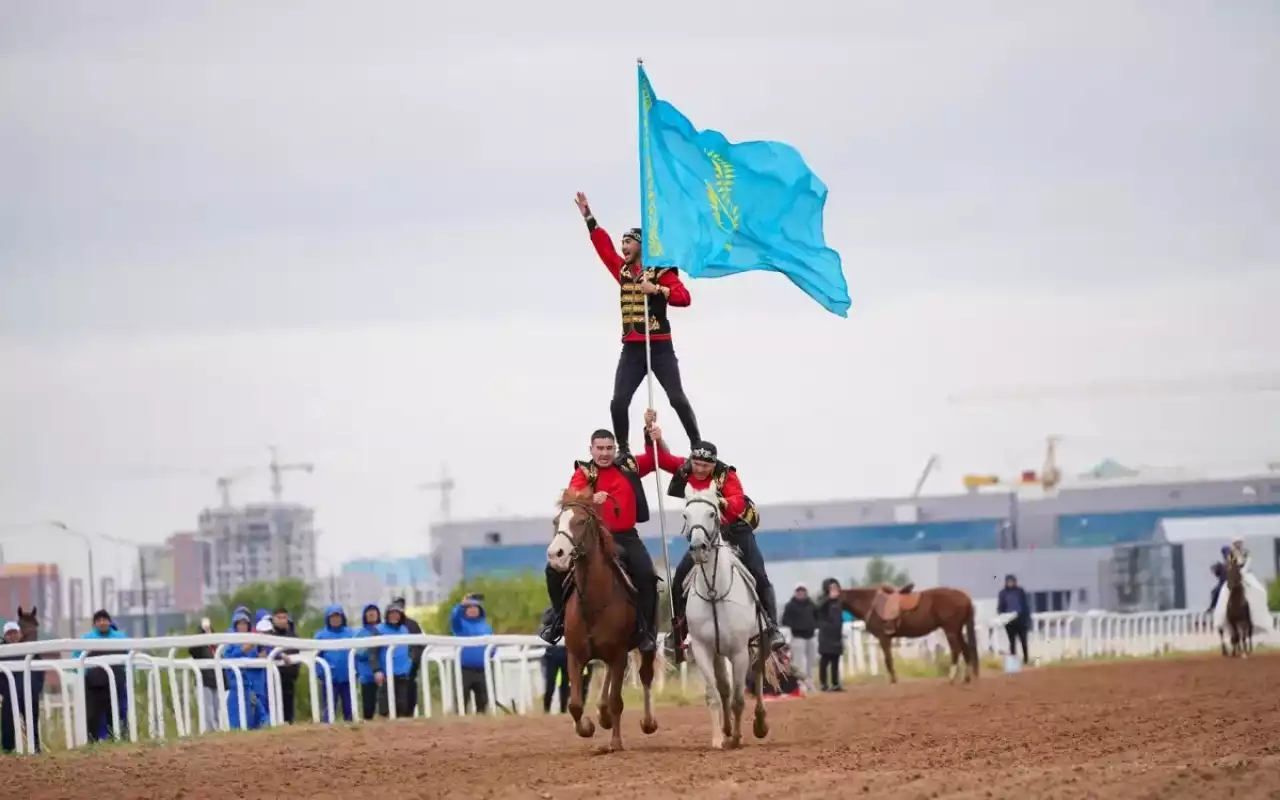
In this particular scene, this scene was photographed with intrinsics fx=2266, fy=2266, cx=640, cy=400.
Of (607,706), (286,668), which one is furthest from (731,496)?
(286,668)

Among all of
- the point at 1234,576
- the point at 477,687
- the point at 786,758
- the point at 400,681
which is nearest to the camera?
the point at 786,758

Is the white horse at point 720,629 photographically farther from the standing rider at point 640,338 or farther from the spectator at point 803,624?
the spectator at point 803,624

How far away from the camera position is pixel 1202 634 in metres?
52.4

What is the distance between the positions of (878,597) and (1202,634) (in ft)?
48.2

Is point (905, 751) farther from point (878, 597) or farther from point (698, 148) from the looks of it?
point (878, 597)

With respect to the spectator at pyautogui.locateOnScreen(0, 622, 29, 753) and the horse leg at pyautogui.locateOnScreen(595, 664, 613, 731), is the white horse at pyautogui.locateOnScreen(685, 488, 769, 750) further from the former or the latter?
the spectator at pyautogui.locateOnScreen(0, 622, 29, 753)

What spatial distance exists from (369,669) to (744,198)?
936 cm

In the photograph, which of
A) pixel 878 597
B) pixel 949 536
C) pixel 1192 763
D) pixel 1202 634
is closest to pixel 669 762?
pixel 1192 763

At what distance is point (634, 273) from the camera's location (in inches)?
750

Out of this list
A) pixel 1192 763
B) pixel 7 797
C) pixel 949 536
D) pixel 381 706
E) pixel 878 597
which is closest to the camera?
pixel 1192 763

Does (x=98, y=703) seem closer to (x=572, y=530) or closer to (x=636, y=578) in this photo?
(x=636, y=578)

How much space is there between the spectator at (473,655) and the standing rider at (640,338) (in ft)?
31.3

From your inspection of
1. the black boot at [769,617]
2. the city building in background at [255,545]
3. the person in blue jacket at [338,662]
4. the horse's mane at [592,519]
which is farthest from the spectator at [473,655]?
the city building in background at [255,545]

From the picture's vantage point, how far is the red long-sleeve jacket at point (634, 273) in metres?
18.8
